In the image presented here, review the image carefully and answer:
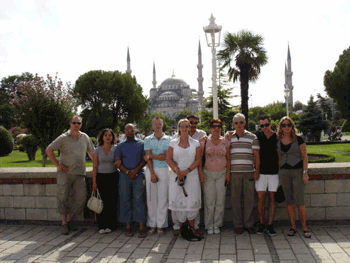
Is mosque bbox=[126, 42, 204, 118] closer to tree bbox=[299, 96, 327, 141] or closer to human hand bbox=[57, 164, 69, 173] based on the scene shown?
tree bbox=[299, 96, 327, 141]

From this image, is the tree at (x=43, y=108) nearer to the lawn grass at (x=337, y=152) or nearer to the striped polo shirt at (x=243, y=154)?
the striped polo shirt at (x=243, y=154)

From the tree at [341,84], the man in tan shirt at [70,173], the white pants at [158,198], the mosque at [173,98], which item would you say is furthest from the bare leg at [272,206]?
the mosque at [173,98]

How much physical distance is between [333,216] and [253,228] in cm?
138

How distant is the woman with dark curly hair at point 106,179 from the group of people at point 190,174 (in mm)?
15

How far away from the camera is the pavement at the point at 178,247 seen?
4.30 m

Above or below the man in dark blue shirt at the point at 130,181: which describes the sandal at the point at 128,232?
below

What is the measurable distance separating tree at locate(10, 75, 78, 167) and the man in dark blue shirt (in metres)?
10.1

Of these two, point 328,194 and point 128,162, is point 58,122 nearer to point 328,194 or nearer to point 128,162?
point 128,162

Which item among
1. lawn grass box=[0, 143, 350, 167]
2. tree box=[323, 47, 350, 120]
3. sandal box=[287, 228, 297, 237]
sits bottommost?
sandal box=[287, 228, 297, 237]

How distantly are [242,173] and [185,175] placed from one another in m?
0.86

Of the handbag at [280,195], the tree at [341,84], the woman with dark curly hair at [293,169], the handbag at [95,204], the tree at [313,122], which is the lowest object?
the handbag at [95,204]

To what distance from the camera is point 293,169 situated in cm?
499

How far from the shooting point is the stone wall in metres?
5.50

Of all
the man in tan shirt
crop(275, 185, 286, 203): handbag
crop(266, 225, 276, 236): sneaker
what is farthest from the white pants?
crop(275, 185, 286, 203): handbag
